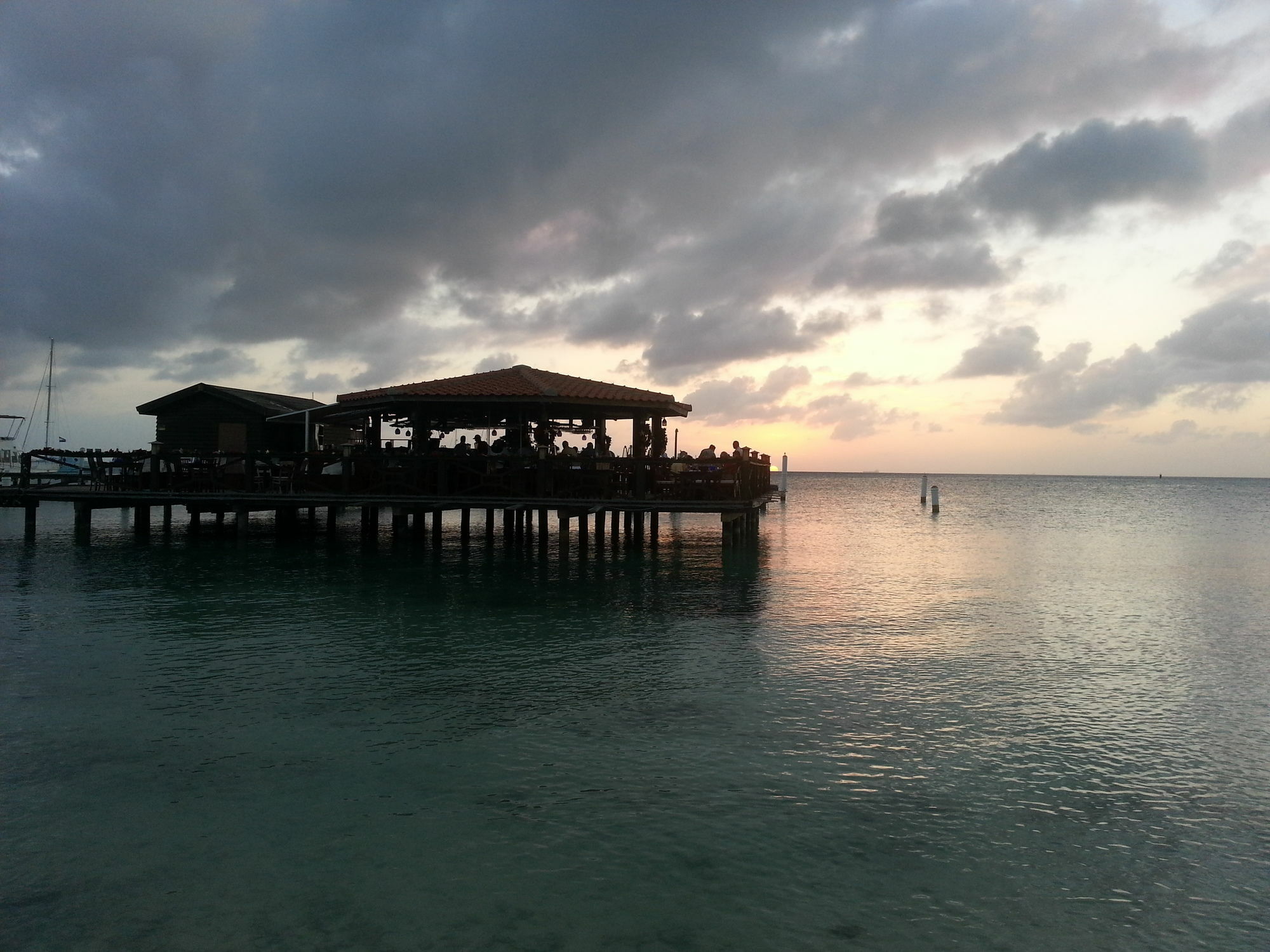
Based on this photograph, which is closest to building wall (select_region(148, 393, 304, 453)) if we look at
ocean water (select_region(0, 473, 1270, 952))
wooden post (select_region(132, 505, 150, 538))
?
wooden post (select_region(132, 505, 150, 538))

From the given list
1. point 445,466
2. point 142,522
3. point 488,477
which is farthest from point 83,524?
point 488,477

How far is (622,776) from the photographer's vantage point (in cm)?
708

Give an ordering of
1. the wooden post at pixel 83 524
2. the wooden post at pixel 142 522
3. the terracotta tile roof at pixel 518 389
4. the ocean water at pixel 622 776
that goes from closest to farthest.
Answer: the ocean water at pixel 622 776, the terracotta tile roof at pixel 518 389, the wooden post at pixel 83 524, the wooden post at pixel 142 522

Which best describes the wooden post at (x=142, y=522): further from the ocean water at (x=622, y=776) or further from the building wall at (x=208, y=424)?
the ocean water at (x=622, y=776)

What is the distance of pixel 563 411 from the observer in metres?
25.4

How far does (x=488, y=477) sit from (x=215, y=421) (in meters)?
12.5

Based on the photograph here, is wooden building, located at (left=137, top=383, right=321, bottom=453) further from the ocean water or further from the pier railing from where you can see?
the ocean water

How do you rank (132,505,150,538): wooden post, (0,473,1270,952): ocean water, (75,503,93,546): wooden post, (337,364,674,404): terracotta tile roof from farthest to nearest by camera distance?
(132,505,150,538): wooden post, (75,503,93,546): wooden post, (337,364,674,404): terracotta tile roof, (0,473,1270,952): ocean water

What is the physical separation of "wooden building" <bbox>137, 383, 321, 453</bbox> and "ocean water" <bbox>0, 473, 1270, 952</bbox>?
1276 centimetres

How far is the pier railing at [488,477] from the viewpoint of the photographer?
21656mm

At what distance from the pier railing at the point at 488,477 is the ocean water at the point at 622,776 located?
19.3ft

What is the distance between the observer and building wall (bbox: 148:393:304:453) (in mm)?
28359

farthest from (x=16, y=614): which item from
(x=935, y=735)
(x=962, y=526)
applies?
(x=962, y=526)

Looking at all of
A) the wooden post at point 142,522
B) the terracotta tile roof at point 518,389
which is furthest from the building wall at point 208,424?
the terracotta tile roof at point 518,389
